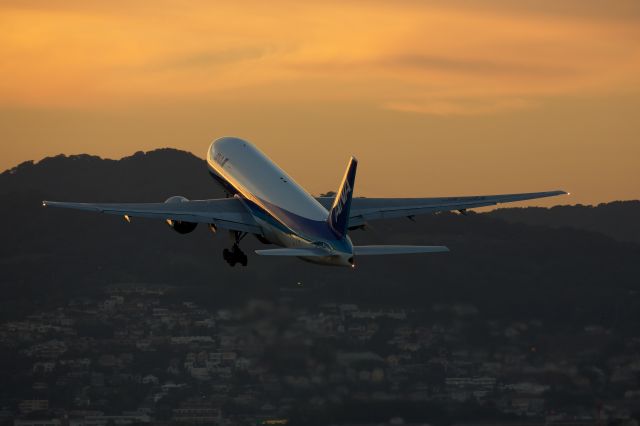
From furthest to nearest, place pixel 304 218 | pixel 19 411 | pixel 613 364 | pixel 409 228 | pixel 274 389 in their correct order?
pixel 409 228
pixel 19 411
pixel 613 364
pixel 274 389
pixel 304 218

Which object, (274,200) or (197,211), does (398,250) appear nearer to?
(274,200)

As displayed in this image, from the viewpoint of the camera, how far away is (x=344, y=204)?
335 ft

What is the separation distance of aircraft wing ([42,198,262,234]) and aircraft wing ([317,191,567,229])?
6231 millimetres

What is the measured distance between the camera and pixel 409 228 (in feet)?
645

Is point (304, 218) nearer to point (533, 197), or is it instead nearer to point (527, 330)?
point (533, 197)

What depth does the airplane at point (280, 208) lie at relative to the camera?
336 ft

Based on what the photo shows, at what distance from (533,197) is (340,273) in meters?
51.8

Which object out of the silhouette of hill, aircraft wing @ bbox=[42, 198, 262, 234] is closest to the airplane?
aircraft wing @ bbox=[42, 198, 262, 234]

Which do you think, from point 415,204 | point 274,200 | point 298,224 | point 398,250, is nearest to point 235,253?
point 274,200

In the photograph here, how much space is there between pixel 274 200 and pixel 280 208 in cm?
150

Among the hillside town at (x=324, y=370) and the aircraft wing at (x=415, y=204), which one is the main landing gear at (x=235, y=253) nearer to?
the aircraft wing at (x=415, y=204)

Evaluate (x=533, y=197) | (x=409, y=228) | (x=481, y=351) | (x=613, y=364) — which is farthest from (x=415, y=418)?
(x=409, y=228)

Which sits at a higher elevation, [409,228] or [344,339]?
[409,228]

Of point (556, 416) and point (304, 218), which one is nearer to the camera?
point (304, 218)
